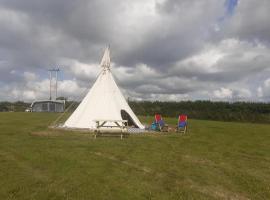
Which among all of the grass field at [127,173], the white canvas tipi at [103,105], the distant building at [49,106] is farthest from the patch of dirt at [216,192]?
the distant building at [49,106]

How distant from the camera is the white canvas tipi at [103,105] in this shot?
15.8 metres

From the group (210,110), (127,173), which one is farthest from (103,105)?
(210,110)

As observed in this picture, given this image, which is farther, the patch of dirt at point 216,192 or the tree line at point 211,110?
the tree line at point 211,110

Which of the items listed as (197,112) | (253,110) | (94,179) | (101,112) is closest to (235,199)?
(94,179)

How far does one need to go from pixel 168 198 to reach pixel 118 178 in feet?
4.72

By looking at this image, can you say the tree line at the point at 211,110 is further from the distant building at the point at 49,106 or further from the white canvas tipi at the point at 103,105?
the white canvas tipi at the point at 103,105

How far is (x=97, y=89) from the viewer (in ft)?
54.6

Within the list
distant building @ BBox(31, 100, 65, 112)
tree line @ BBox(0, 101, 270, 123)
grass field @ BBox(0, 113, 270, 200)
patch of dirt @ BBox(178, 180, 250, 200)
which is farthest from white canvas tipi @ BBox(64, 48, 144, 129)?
distant building @ BBox(31, 100, 65, 112)

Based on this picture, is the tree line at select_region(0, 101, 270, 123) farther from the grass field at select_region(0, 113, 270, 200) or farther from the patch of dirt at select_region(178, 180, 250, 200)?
the patch of dirt at select_region(178, 180, 250, 200)

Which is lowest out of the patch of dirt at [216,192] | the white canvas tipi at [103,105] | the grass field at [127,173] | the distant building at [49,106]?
the patch of dirt at [216,192]

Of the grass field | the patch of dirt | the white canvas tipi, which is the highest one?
the white canvas tipi

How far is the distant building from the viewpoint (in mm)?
50938

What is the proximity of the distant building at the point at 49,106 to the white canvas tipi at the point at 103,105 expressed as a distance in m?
35.3

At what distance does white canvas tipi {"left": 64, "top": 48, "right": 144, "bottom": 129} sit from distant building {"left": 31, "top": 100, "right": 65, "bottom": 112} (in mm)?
35321
